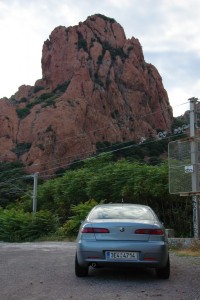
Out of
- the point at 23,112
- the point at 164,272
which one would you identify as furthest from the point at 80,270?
the point at 23,112

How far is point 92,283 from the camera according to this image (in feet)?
20.8

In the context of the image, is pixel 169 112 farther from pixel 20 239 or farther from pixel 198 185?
pixel 198 185

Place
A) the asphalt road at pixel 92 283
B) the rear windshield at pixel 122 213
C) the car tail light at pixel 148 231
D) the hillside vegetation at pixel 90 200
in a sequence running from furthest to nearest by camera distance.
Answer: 1. the hillside vegetation at pixel 90 200
2. the rear windshield at pixel 122 213
3. the car tail light at pixel 148 231
4. the asphalt road at pixel 92 283

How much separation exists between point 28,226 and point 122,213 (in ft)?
51.2

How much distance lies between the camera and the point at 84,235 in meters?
6.70

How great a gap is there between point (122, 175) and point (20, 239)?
12.2 meters

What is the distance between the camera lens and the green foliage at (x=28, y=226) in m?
22.0

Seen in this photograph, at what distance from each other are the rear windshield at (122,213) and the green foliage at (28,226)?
48.6ft

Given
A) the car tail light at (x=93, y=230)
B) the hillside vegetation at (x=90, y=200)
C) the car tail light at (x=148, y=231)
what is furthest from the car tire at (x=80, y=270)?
the hillside vegetation at (x=90, y=200)

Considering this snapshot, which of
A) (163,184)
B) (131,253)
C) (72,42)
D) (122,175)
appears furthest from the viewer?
(72,42)

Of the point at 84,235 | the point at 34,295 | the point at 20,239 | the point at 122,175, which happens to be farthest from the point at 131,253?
the point at 122,175

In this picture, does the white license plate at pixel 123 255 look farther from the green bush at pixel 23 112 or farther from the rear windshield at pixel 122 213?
the green bush at pixel 23 112

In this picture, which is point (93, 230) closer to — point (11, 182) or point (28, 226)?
point (28, 226)

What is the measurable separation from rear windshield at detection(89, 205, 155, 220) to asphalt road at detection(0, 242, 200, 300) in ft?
3.12
